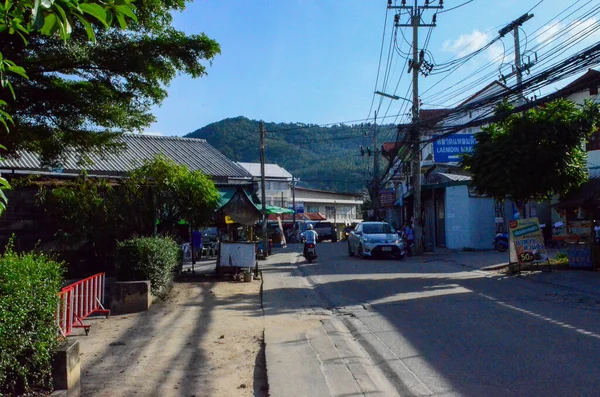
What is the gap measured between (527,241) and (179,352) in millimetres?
12016

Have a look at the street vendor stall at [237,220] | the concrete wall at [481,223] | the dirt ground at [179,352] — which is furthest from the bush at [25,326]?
the concrete wall at [481,223]

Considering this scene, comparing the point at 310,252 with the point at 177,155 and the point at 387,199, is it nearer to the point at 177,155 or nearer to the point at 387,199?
the point at 177,155

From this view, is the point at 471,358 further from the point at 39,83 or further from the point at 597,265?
the point at 597,265

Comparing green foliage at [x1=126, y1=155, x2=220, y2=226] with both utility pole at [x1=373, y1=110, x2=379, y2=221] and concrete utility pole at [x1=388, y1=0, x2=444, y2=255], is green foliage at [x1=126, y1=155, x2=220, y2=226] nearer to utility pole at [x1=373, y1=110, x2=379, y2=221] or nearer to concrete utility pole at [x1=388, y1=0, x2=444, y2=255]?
concrete utility pole at [x1=388, y1=0, x2=444, y2=255]

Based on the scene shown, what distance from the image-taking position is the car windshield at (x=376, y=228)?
77.8ft

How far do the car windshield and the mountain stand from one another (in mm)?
32853

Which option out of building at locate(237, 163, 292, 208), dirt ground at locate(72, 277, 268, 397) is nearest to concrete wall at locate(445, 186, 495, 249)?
dirt ground at locate(72, 277, 268, 397)

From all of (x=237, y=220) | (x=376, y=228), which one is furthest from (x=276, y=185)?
(x=237, y=220)

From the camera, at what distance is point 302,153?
92.2m

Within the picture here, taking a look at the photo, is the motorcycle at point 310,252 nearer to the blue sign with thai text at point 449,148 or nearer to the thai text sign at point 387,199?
the blue sign with thai text at point 449,148

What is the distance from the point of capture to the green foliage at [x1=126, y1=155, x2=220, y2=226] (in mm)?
14117

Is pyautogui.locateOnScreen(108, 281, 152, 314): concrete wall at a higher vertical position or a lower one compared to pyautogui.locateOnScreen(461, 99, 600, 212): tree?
lower

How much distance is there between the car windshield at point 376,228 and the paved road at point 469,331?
26.5 feet

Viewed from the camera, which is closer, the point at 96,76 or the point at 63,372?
the point at 63,372
